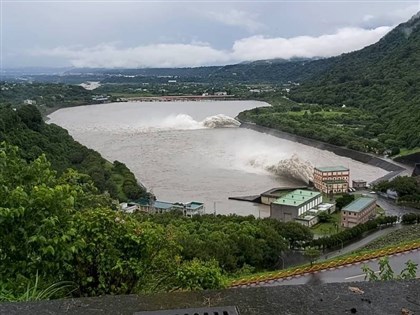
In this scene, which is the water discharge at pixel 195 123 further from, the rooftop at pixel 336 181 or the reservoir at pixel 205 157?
the rooftop at pixel 336 181

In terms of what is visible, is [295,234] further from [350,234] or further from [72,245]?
[72,245]

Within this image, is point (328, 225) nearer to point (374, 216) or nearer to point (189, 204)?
point (374, 216)

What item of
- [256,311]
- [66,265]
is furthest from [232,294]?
[66,265]

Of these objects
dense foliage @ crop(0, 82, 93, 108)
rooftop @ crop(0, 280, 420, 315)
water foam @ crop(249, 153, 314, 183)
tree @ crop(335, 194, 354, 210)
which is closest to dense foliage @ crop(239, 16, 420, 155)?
water foam @ crop(249, 153, 314, 183)

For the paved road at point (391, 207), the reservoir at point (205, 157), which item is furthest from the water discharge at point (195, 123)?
the paved road at point (391, 207)

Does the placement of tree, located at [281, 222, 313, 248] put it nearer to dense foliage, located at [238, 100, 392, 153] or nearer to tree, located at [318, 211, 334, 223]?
tree, located at [318, 211, 334, 223]

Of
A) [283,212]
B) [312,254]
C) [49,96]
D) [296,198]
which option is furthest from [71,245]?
[49,96]

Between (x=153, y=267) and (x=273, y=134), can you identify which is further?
(x=273, y=134)
